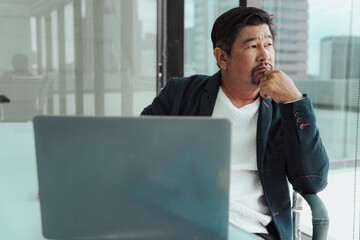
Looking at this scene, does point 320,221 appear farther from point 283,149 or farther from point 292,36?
point 292,36

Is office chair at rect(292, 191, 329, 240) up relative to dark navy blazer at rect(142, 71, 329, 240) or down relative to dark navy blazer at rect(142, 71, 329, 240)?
down

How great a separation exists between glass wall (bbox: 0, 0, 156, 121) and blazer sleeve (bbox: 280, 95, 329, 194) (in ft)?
10.6

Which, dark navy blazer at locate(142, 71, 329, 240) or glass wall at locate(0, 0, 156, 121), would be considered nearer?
dark navy blazer at locate(142, 71, 329, 240)

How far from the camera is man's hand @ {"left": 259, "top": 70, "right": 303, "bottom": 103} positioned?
4.37ft

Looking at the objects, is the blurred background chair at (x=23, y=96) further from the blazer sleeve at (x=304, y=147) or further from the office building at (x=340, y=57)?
the blazer sleeve at (x=304, y=147)

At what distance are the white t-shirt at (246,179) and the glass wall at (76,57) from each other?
306 cm

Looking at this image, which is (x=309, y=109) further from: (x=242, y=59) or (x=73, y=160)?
(x=73, y=160)

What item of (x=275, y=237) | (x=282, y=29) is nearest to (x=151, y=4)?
(x=282, y=29)

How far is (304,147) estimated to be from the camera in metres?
1.34

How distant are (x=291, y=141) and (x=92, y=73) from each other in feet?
10.8

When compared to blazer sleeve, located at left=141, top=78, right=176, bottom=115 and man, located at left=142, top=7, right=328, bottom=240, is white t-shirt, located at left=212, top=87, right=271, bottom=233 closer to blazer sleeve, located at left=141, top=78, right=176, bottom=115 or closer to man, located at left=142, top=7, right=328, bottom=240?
man, located at left=142, top=7, right=328, bottom=240

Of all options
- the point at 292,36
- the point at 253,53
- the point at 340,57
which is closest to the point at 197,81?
the point at 253,53

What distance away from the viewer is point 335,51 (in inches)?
105

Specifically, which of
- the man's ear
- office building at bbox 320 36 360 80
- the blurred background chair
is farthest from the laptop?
the blurred background chair
